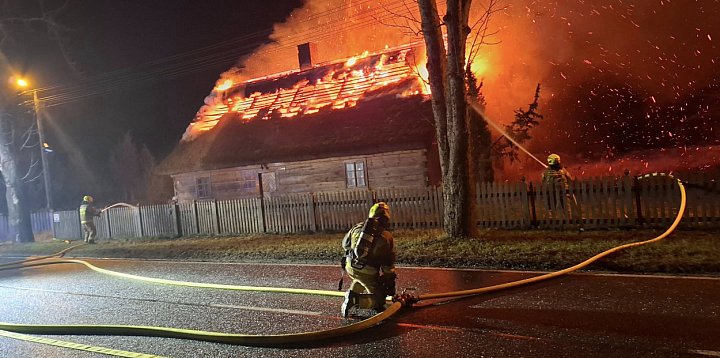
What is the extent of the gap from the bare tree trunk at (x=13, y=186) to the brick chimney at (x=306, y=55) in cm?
1382

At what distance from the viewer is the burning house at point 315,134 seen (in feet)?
64.1

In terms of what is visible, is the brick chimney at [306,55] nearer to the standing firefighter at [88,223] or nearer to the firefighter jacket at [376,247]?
the standing firefighter at [88,223]

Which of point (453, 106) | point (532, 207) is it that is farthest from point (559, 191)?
point (453, 106)

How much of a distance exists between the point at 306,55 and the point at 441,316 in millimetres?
23594

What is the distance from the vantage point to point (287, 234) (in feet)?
53.8

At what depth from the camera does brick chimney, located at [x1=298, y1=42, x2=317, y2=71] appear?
27.7 m

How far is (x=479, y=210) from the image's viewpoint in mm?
13492

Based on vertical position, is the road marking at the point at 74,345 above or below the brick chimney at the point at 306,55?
below

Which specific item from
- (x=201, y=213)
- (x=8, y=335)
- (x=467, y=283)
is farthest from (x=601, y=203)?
(x=201, y=213)

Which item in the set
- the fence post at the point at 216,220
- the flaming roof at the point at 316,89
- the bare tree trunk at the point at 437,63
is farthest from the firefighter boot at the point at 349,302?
the flaming roof at the point at 316,89

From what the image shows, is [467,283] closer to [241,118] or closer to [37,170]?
[241,118]

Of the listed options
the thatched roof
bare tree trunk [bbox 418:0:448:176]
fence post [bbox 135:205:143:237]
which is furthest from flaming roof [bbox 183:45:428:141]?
bare tree trunk [bbox 418:0:448:176]

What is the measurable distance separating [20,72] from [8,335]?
1945 cm

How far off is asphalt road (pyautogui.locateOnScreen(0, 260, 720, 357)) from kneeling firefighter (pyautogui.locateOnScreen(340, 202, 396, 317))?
341mm
